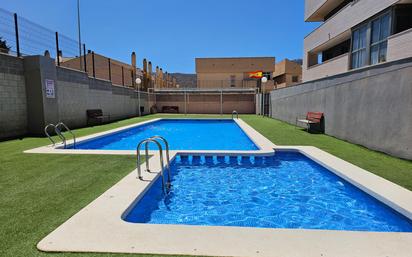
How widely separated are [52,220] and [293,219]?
3283 mm

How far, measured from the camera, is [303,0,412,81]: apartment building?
9.16 metres

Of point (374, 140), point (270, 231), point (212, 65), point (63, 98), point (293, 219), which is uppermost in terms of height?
point (212, 65)

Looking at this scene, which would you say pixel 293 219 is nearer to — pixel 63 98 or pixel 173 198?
pixel 173 198

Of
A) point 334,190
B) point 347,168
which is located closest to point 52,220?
point 334,190

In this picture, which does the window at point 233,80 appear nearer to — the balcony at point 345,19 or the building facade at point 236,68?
the building facade at point 236,68

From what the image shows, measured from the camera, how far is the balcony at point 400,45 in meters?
8.30

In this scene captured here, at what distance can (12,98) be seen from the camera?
946 centimetres

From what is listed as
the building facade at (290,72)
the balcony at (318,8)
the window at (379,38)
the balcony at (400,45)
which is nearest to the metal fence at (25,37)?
the balcony at (400,45)

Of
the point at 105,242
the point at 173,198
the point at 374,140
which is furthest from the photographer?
the point at 374,140

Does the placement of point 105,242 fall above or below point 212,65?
below

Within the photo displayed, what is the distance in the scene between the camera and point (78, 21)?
22266 mm

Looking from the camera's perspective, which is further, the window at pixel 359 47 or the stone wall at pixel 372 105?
the window at pixel 359 47

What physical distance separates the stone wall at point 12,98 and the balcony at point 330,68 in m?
15.2

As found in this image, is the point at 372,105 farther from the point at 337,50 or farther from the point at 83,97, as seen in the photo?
the point at 83,97
